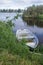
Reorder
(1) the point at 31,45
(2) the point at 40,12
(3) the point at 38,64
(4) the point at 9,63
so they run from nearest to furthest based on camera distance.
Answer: (4) the point at 9,63, (3) the point at 38,64, (1) the point at 31,45, (2) the point at 40,12

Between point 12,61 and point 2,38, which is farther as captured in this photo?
point 2,38

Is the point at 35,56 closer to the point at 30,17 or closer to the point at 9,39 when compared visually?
the point at 9,39

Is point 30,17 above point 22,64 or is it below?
below

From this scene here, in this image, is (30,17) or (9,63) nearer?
(9,63)

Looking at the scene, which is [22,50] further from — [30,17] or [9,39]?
[30,17]

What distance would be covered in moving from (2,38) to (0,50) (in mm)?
542

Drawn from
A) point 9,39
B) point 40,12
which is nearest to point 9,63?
point 9,39

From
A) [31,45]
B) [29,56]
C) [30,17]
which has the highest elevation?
[29,56]

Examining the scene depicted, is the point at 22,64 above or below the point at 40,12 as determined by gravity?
above

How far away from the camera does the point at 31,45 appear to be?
63.1ft

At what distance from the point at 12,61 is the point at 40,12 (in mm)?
67671

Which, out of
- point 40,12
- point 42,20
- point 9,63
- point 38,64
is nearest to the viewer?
point 9,63

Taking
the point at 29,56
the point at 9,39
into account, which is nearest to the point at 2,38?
the point at 9,39

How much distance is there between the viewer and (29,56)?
9359mm
